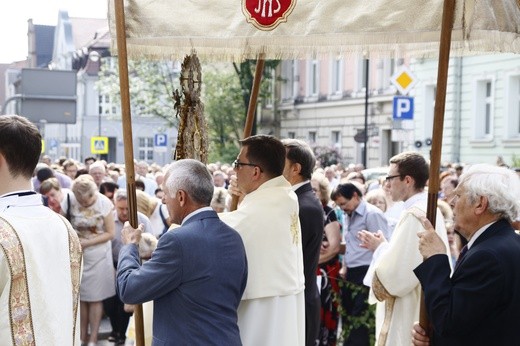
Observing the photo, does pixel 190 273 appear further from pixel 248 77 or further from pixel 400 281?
pixel 248 77

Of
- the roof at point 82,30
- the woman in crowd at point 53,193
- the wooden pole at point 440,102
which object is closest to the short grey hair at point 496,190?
the wooden pole at point 440,102

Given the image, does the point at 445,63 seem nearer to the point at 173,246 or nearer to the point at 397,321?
the point at 173,246

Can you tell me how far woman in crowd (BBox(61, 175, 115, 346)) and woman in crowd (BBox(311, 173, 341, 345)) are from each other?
242 cm

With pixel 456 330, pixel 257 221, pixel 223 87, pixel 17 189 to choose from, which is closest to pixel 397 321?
pixel 257 221

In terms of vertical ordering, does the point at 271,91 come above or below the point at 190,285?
above

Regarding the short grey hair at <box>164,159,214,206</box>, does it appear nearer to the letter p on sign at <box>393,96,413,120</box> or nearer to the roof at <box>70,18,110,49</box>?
the letter p on sign at <box>393,96,413,120</box>

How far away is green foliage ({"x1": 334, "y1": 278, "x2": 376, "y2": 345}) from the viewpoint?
26.7 ft

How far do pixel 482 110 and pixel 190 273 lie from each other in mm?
28659

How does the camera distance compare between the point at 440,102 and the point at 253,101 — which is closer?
the point at 440,102

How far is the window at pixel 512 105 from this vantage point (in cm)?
2989

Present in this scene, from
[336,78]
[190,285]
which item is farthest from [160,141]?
[190,285]

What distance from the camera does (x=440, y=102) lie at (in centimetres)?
421

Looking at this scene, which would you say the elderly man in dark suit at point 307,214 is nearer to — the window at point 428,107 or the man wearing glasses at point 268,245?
the man wearing glasses at point 268,245

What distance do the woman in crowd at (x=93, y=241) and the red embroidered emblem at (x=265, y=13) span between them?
5596 millimetres
